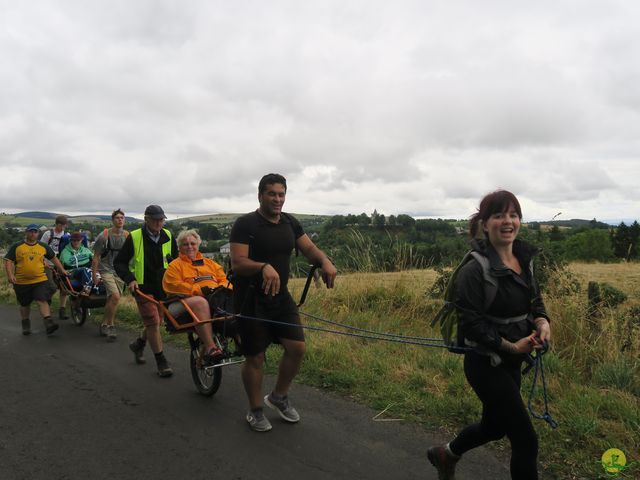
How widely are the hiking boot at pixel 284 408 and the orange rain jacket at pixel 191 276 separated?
132 centimetres

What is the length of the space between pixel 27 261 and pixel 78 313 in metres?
1.39

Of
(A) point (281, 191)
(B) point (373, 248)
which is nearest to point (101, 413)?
(A) point (281, 191)

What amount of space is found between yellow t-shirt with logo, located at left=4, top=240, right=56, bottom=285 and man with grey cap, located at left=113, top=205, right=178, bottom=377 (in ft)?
11.5

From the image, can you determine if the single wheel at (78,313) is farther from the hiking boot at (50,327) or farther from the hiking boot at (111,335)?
the hiking boot at (111,335)

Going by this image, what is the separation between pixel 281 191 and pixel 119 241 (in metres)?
4.82

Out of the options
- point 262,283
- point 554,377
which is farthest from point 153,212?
point 554,377

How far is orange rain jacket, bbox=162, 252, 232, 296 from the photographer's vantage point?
470 cm

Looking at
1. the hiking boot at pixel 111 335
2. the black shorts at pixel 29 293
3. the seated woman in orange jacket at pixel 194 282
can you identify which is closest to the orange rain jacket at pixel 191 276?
the seated woman in orange jacket at pixel 194 282

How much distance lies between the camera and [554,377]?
4.41 m

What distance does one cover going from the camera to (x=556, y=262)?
7.79 meters

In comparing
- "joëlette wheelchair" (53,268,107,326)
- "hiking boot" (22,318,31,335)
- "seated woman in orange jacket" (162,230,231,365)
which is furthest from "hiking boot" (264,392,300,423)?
"hiking boot" (22,318,31,335)

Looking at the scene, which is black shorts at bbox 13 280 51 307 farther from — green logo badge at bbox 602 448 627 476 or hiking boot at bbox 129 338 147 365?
green logo badge at bbox 602 448 627 476

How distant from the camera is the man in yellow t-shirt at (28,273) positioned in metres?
7.77

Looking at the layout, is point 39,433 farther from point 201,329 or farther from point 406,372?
point 406,372
